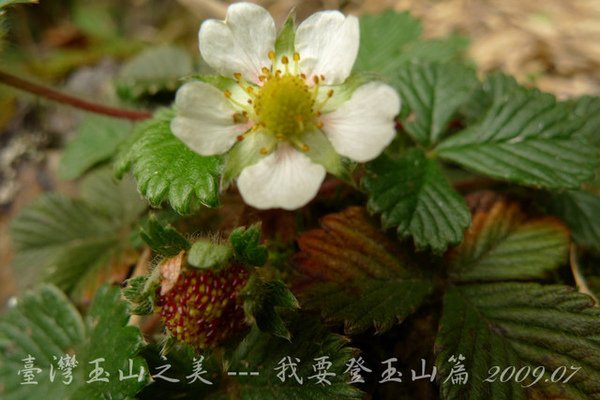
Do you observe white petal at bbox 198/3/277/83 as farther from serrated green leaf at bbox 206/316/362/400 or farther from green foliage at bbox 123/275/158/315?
serrated green leaf at bbox 206/316/362/400

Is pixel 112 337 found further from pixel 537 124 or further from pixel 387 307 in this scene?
pixel 537 124

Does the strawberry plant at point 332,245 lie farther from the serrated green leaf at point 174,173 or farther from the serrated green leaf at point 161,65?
the serrated green leaf at point 161,65

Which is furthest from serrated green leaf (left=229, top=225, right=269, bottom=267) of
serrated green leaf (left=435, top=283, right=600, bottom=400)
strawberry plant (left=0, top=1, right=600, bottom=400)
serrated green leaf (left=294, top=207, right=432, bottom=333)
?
serrated green leaf (left=435, top=283, right=600, bottom=400)

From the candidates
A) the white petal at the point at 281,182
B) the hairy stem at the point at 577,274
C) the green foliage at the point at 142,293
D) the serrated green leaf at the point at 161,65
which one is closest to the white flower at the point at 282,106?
the white petal at the point at 281,182

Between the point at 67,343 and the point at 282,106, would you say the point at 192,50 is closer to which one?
the point at 67,343

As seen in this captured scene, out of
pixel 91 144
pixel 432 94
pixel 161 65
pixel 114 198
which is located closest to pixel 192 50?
pixel 161 65

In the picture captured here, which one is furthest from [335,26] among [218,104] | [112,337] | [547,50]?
[547,50]
